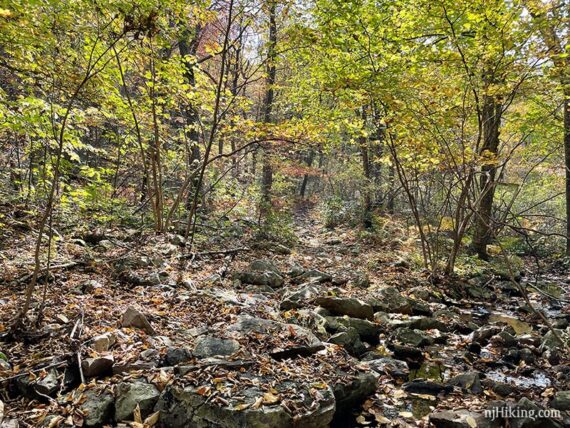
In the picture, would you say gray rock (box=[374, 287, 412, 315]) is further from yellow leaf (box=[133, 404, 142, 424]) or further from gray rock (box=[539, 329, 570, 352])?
yellow leaf (box=[133, 404, 142, 424])

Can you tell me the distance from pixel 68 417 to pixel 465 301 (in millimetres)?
6756

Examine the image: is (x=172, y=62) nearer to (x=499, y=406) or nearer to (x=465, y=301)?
(x=499, y=406)

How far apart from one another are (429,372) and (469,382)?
48cm

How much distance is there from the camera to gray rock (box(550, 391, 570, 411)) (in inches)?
127

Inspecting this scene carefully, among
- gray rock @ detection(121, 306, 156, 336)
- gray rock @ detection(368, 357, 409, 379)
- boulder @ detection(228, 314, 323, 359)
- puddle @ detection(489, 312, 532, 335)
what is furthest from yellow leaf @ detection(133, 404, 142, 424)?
puddle @ detection(489, 312, 532, 335)

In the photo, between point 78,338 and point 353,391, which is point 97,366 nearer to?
point 78,338

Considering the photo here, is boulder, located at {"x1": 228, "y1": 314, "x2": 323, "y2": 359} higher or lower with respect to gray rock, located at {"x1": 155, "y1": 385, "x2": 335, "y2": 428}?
higher

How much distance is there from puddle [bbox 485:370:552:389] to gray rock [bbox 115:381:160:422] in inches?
138

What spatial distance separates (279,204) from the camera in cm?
1347

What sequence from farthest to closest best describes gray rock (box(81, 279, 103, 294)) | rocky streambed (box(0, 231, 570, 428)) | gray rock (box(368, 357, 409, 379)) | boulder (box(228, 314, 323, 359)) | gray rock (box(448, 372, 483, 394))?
gray rock (box(81, 279, 103, 294)) < gray rock (box(368, 357, 409, 379)) < gray rock (box(448, 372, 483, 394)) < boulder (box(228, 314, 323, 359)) < rocky streambed (box(0, 231, 570, 428))

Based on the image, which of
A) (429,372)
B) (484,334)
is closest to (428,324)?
(484,334)

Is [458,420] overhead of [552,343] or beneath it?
beneath

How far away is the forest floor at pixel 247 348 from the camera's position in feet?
8.96

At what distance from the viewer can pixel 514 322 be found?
6078mm
